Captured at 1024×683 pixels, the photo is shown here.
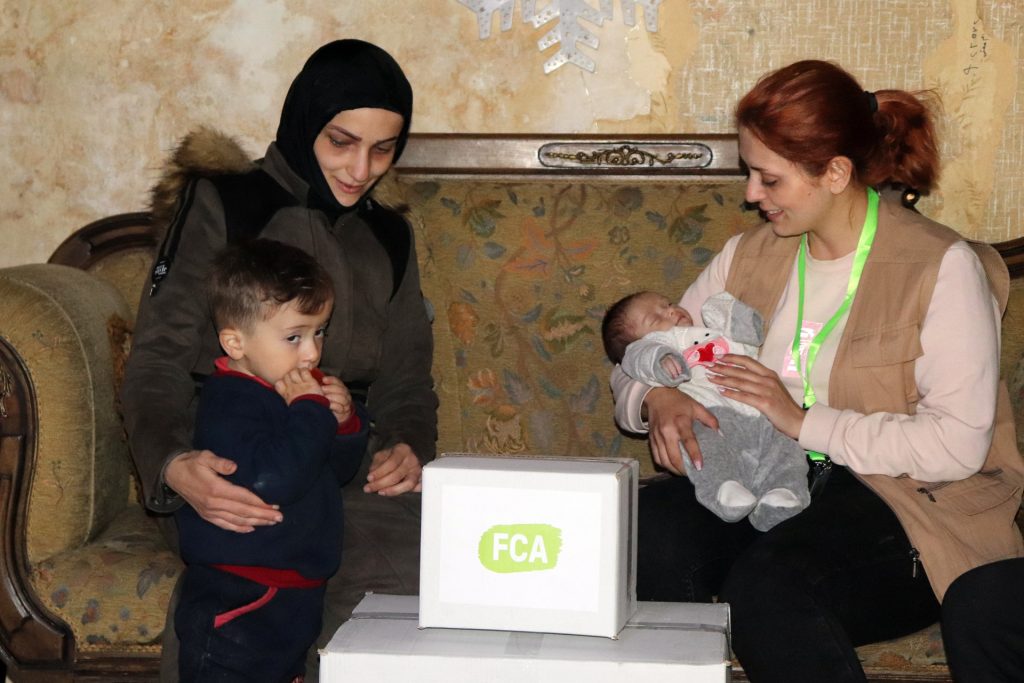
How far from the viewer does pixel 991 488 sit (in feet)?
6.73

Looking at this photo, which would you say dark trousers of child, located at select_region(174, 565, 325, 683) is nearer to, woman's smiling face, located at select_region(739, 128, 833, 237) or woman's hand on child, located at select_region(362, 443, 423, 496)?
woman's hand on child, located at select_region(362, 443, 423, 496)

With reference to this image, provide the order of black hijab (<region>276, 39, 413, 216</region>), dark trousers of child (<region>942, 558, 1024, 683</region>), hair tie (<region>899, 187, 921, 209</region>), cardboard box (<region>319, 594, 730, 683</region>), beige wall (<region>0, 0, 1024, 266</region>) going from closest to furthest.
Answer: cardboard box (<region>319, 594, 730, 683</region>) < dark trousers of child (<region>942, 558, 1024, 683</region>) < black hijab (<region>276, 39, 413, 216</region>) < hair tie (<region>899, 187, 921, 209</region>) < beige wall (<region>0, 0, 1024, 266</region>)

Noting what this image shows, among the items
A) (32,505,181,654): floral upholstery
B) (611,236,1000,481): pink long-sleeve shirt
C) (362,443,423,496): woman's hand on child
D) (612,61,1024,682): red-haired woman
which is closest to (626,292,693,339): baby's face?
(612,61,1024,682): red-haired woman

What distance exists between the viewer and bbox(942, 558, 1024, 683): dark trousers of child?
5.83ft

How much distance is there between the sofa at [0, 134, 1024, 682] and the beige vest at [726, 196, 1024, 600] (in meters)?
0.35

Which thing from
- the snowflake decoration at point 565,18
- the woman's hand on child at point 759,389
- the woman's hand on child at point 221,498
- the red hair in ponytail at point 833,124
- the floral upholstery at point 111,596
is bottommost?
the floral upholstery at point 111,596

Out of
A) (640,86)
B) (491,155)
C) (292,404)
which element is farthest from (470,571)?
(640,86)

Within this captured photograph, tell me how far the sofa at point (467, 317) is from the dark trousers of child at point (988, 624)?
658 mm

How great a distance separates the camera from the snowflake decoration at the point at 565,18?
2.90 metres

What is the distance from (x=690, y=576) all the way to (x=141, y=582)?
972mm

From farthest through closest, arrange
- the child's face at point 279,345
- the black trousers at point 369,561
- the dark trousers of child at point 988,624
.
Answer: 1. the black trousers at point 369,561
2. the child's face at point 279,345
3. the dark trousers of child at point 988,624

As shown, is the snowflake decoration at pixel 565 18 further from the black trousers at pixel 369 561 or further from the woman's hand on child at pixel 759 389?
the black trousers at pixel 369 561

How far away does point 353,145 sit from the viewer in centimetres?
227

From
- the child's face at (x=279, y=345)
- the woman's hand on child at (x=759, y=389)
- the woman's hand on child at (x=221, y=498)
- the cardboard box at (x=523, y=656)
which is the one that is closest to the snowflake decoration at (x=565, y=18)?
the woman's hand on child at (x=759, y=389)
